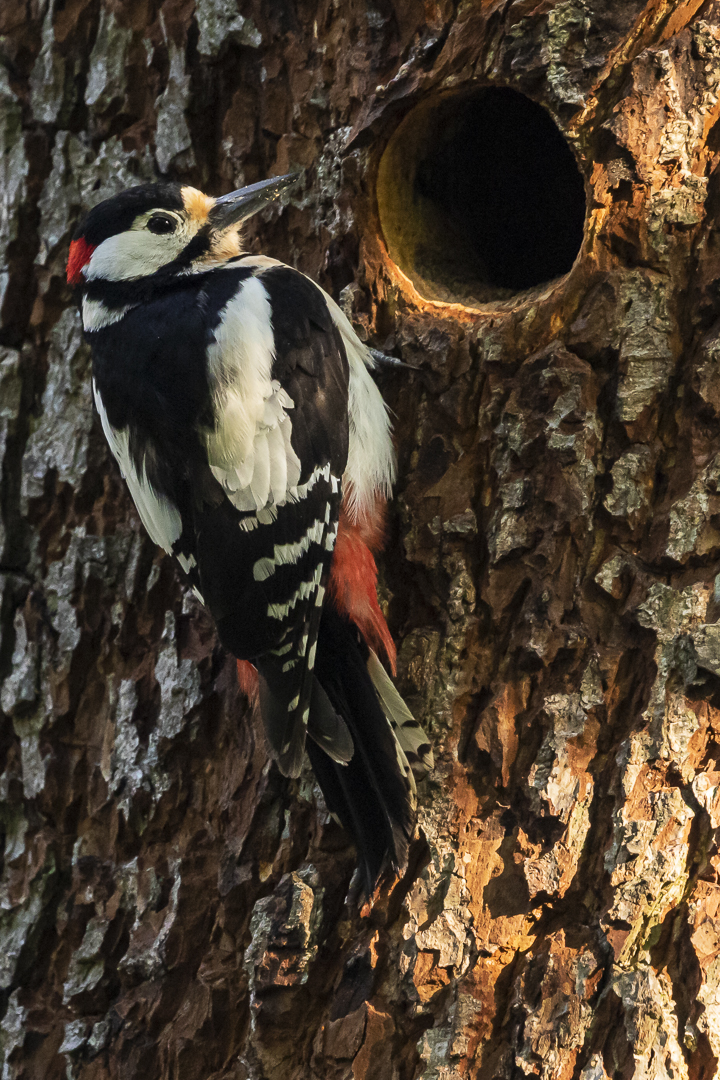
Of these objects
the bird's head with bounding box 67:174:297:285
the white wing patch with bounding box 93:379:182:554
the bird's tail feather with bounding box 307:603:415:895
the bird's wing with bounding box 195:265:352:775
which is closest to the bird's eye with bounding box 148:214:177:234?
the bird's head with bounding box 67:174:297:285

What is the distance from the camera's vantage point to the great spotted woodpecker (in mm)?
1726

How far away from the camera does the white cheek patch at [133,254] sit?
80.9 inches

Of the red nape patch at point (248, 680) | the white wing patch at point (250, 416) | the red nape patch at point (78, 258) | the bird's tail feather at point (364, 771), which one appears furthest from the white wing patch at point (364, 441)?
A: the red nape patch at point (78, 258)

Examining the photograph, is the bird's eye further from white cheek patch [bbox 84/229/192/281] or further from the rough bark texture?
the rough bark texture

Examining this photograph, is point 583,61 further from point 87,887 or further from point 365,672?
point 87,887

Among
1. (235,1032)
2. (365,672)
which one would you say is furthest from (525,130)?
(235,1032)

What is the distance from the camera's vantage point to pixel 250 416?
1840 mm

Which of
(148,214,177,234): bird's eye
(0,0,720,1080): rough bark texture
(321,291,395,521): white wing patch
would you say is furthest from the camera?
(148,214,177,234): bird's eye

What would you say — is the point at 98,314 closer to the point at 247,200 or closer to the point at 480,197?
the point at 247,200

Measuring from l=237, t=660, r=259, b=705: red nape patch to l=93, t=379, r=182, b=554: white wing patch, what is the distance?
0.85ft

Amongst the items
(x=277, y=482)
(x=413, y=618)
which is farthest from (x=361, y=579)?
(x=277, y=482)

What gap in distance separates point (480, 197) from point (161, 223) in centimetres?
73

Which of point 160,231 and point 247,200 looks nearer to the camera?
point 247,200

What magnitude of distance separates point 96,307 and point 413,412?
728 mm
